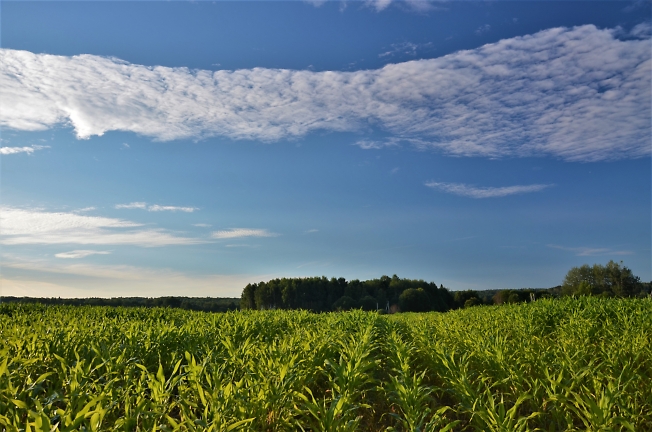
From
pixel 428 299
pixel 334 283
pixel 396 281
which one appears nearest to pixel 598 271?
pixel 428 299

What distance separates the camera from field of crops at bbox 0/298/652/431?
134 inches

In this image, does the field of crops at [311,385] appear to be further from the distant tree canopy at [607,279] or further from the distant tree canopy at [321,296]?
the distant tree canopy at [607,279]

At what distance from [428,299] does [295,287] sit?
21.5m

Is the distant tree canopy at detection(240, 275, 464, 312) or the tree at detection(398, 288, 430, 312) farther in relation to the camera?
the tree at detection(398, 288, 430, 312)

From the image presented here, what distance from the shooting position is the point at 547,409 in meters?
4.49

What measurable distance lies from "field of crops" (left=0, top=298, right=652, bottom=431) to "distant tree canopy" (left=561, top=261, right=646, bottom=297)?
62103mm

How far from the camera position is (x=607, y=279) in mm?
61781

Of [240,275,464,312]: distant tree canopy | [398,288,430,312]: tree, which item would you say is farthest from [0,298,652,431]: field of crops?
[398,288,430,312]: tree

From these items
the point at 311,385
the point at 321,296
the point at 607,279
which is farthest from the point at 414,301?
the point at 311,385

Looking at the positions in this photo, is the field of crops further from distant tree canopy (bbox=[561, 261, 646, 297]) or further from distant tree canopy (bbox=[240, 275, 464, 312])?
distant tree canopy (bbox=[561, 261, 646, 297])

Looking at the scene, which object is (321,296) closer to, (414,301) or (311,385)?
(414,301)

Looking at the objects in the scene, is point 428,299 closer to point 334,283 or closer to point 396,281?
point 396,281

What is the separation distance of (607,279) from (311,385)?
7058 centimetres

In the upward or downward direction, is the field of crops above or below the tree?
above
